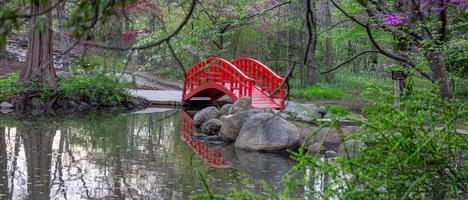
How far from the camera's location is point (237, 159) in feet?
32.6

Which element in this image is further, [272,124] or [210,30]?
[272,124]

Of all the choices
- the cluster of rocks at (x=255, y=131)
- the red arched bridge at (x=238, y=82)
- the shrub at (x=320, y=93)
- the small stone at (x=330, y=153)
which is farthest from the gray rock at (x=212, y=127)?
the shrub at (x=320, y=93)

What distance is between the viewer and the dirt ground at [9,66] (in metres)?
20.7

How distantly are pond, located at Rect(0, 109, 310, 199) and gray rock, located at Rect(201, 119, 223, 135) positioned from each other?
45cm

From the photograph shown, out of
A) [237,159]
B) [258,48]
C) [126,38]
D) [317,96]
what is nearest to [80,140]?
[237,159]

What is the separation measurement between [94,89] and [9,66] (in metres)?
6.58

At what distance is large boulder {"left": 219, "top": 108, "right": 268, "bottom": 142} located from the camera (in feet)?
38.5

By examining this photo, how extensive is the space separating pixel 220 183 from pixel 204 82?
31.2ft

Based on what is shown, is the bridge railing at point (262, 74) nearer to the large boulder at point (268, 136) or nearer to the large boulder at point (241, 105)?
the large boulder at point (241, 105)

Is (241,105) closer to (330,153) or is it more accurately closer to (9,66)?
(330,153)

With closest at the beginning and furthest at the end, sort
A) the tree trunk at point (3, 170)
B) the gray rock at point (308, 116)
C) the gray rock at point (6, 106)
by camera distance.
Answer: the gray rock at point (308, 116), the tree trunk at point (3, 170), the gray rock at point (6, 106)

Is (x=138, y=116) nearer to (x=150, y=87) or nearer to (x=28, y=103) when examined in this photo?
(x=28, y=103)

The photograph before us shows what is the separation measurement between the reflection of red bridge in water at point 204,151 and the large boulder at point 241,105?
0.95 metres

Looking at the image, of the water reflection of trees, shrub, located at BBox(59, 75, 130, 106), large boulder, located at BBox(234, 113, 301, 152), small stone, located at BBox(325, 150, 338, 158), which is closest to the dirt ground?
shrub, located at BBox(59, 75, 130, 106)
